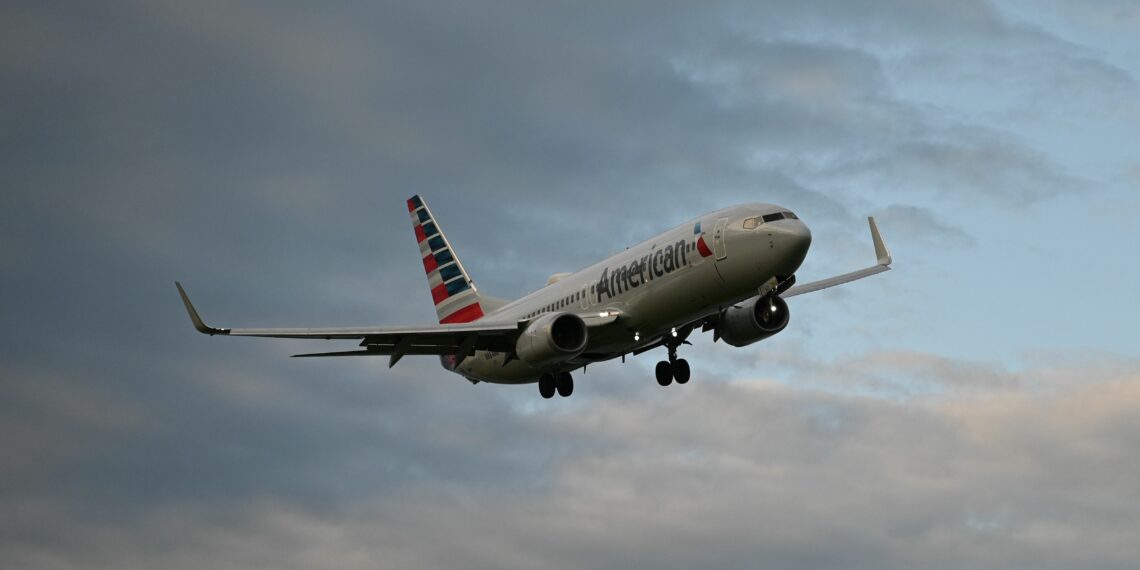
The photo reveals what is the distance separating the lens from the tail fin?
66.2 meters

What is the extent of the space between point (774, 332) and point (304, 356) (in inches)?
649

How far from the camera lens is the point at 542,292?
56750 millimetres

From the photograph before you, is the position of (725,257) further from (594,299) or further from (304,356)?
(304,356)

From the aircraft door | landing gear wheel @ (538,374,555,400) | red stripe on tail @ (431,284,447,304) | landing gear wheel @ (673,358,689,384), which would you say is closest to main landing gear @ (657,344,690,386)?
landing gear wheel @ (673,358,689,384)

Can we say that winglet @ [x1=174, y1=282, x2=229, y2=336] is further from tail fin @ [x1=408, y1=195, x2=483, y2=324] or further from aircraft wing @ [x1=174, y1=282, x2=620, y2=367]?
tail fin @ [x1=408, y1=195, x2=483, y2=324]

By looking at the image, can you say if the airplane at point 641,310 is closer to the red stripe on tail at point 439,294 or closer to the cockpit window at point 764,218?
the cockpit window at point 764,218

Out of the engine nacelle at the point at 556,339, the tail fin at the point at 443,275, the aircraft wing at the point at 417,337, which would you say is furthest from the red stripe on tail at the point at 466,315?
the engine nacelle at the point at 556,339

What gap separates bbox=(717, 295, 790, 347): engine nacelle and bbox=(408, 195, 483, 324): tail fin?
49.2 feet

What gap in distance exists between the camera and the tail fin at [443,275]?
66250 millimetres

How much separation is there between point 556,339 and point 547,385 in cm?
533

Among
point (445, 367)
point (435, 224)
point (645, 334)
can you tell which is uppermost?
point (435, 224)

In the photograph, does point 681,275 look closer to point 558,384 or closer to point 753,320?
point 753,320

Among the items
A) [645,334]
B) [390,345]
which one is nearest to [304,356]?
[390,345]

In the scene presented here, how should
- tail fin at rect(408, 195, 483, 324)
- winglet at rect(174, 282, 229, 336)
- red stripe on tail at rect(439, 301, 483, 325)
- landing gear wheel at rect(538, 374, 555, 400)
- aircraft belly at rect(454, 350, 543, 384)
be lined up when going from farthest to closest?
tail fin at rect(408, 195, 483, 324)
red stripe on tail at rect(439, 301, 483, 325)
aircraft belly at rect(454, 350, 543, 384)
landing gear wheel at rect(538, 374, 555, 400)
winglet at rect(174, 282, 229, 336)
